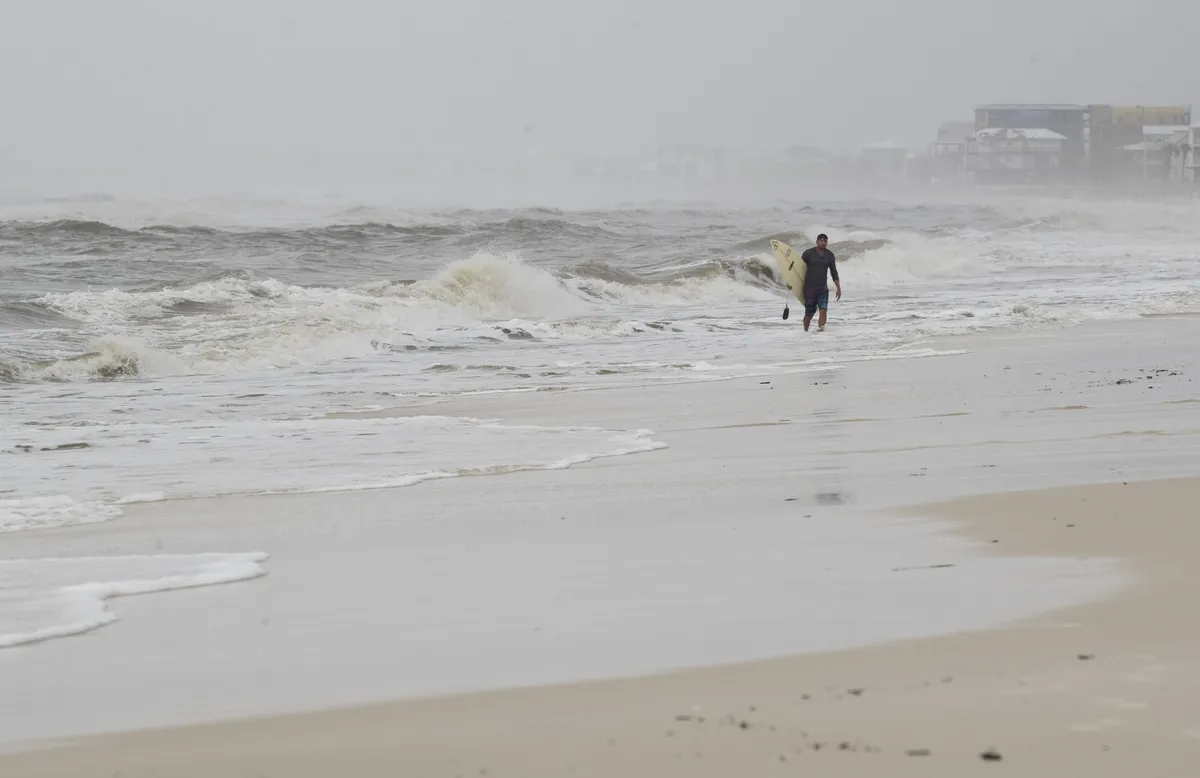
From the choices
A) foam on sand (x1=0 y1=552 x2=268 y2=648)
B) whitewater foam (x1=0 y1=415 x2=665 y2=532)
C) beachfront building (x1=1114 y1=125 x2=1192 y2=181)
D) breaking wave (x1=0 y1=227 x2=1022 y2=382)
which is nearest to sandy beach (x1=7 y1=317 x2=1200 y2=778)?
foam on sand (x1=0 y1=552 x2=268 y2=648)

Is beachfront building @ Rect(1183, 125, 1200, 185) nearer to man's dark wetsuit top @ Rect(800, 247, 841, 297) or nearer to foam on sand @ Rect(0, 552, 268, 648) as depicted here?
man's dark wetsuit top @ Rect(800, 247, 841, 297)

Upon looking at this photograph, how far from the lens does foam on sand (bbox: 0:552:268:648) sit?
183 inches

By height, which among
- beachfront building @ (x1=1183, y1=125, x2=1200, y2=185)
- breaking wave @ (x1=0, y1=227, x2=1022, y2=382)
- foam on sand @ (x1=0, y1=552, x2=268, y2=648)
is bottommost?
breaking wave @ (x1=0, y1=227, x2=1022, y2=382)

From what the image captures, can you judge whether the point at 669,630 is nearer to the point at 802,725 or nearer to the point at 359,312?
the point at 802,725

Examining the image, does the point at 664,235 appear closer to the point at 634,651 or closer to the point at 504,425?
the point at 504,425

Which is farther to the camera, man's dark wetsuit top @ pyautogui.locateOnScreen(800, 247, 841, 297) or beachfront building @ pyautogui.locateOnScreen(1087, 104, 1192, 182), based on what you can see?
beachfront building @ pyautogui.locateOnScreen(1087, 104, 1192, 182)

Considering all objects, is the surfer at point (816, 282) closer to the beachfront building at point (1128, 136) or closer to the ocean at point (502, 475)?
the ocean at point (502, 475)

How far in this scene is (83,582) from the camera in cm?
528

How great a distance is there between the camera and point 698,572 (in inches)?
204

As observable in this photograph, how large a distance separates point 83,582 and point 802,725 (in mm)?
3115

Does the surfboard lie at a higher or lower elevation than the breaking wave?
higher

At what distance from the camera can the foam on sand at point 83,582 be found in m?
4.64

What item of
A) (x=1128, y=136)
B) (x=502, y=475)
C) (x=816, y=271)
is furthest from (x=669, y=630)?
(x=1128, y=136)

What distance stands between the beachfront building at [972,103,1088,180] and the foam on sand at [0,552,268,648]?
11649 cm
